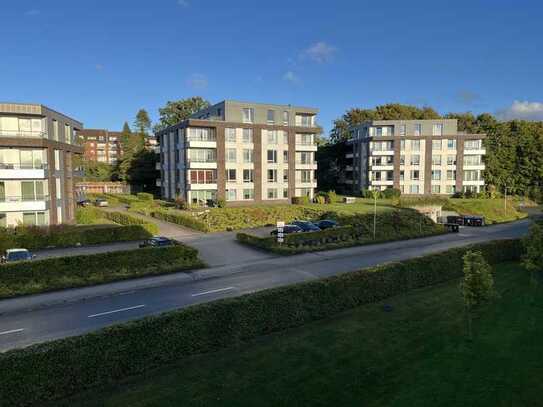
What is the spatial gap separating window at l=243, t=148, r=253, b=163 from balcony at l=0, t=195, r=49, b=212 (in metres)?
32.1

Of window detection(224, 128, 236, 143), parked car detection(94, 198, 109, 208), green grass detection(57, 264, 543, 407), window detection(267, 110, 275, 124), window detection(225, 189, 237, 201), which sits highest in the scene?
window detection(267, 110, 275, 124)

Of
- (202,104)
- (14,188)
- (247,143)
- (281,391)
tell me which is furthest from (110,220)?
(202,104)

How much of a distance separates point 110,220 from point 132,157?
48.9 metres

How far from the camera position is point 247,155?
6562 cm

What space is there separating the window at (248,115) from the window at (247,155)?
5.04 metres

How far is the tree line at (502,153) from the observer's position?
93.0 meters

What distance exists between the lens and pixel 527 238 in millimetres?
25125

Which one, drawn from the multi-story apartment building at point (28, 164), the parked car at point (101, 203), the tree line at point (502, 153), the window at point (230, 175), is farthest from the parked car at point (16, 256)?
the tree line at point (502, 153)

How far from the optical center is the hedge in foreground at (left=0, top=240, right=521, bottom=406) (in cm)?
1173

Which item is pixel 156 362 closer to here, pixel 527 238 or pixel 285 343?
pixel 285 343

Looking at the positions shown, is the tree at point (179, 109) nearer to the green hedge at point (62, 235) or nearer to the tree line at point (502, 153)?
the tree line at point (502, 153)

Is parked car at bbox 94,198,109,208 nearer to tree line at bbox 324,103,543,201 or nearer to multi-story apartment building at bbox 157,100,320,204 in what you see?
multi-story apartment building at bbox 157,100,320,204

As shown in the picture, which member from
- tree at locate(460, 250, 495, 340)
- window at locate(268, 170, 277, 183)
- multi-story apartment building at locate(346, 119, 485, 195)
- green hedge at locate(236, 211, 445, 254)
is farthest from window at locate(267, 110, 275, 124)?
tree at locate(460, 250, 495, 340)

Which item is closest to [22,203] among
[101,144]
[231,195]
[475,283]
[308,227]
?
[308,227]
